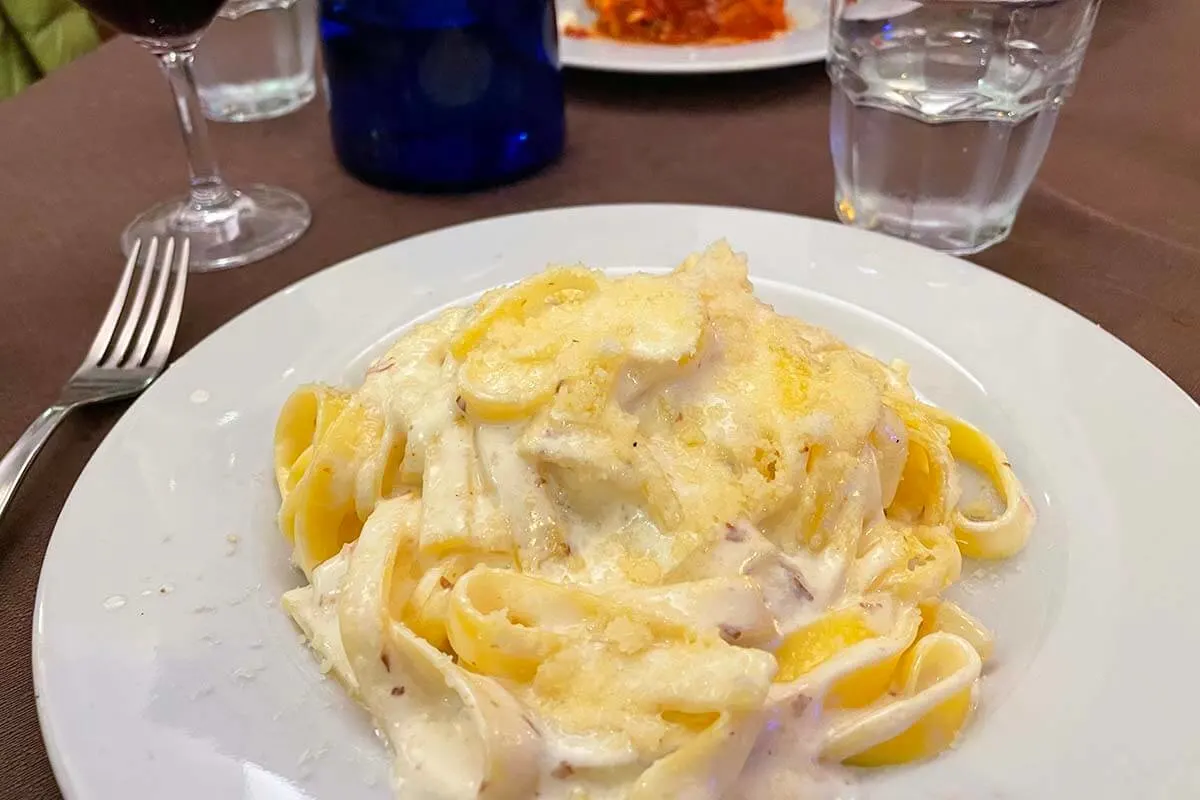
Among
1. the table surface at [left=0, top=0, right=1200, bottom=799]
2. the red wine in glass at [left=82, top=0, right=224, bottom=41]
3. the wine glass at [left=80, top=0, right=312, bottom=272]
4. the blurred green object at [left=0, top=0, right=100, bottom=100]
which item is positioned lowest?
the blurred green object at [left=0, top=0, right=100, bottom=100]

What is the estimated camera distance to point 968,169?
1422 mm

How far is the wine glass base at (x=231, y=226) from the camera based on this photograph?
1.48 metres

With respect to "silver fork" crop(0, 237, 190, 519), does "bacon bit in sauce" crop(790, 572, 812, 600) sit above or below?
above

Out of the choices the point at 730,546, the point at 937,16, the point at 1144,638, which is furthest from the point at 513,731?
the point at 937,16

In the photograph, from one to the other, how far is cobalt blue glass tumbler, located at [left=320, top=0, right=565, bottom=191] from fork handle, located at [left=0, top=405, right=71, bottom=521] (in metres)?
0.66

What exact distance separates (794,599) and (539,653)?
21cm

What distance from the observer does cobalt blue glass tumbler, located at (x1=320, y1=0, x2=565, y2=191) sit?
1.45 metres

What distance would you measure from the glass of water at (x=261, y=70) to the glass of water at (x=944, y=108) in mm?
976

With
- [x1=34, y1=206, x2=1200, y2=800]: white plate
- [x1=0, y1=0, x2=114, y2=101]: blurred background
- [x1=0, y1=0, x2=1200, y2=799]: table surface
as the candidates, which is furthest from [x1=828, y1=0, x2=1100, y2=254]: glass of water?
[x1=0, y1=0, x2=114, y2=101]: blurred background

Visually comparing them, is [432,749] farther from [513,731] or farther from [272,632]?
[272,632]

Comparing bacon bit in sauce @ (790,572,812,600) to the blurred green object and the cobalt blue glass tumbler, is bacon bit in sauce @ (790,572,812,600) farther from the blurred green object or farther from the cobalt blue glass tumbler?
the blurred green object

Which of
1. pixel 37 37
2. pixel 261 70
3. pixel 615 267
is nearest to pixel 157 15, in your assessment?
pixel 261 70

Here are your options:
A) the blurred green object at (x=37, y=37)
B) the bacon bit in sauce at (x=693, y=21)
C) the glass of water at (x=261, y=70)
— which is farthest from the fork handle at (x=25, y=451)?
the blurred green object at (x=37, y=37)

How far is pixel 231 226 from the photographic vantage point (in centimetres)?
154
